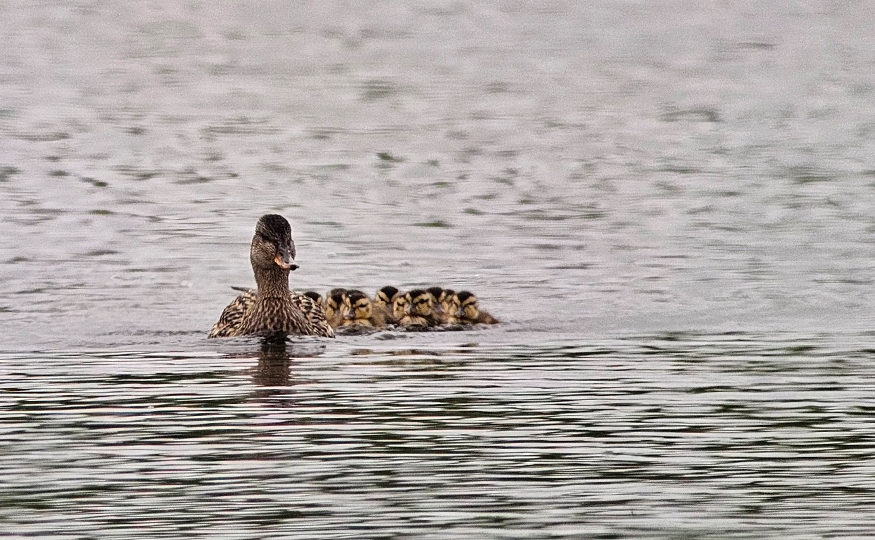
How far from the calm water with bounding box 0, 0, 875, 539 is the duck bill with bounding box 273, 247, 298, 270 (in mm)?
567

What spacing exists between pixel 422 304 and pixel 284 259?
1.12 metres

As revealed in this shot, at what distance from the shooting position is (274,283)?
15203 millimetres

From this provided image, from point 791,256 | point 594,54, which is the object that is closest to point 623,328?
point 791,256

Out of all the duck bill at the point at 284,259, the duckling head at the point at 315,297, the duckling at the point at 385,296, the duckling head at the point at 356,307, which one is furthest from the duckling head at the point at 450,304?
the duck bill at the point at 284,259

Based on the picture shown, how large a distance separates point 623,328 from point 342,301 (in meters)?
2.02

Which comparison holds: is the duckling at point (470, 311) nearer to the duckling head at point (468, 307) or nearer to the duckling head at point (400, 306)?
the duckling head at point (468, 307)

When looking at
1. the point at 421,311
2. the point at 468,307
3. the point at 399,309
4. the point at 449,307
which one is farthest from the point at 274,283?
the point at 468,307

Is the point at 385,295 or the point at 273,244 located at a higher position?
the point at 273,244

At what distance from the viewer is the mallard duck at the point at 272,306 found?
1509 cm

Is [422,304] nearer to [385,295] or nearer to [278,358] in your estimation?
[385,295]

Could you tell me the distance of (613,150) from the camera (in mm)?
24547

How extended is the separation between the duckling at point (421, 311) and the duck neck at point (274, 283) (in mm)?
884

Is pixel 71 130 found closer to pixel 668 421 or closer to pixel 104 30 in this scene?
pixel 104 30

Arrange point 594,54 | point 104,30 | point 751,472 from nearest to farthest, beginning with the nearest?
point 751,472
point 594,54
point 104,30
